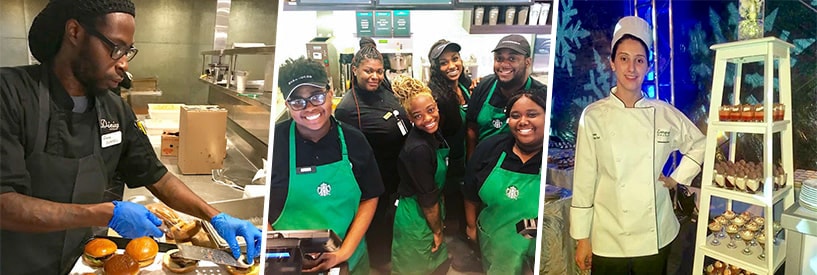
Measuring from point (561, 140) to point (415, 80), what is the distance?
31.2 inches

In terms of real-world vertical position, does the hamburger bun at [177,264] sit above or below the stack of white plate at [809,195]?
below

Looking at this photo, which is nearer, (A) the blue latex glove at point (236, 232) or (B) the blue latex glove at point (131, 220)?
(B) the blue latex glove at point (131, 220)

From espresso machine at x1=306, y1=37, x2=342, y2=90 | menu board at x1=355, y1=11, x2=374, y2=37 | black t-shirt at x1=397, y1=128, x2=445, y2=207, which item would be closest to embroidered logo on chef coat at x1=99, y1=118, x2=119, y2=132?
espresso machine at x1=306, y1=37, x2=342, y2=90

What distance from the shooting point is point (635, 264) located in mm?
2338

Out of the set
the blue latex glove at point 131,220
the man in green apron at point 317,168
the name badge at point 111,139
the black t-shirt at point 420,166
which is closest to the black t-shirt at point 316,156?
the man in green apron at point 317,168

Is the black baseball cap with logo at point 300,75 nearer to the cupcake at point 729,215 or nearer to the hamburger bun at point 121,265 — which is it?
the hamburger bun at point 121,265

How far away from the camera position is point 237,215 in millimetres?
2172

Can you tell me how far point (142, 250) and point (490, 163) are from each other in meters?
1.32

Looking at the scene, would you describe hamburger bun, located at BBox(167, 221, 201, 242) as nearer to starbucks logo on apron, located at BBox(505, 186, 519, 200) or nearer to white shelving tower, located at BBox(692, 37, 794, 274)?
starbucks logo on apron, located at BBox(505, 186, 519, 200)

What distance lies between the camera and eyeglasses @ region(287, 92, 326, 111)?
80.3 inches

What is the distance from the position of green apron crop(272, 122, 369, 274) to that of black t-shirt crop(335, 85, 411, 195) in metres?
0.08

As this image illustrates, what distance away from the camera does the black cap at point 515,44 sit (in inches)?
81.3

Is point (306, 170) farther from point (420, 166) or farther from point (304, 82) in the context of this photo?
point (420, 166)

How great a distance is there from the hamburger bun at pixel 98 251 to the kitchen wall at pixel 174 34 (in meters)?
0.55
